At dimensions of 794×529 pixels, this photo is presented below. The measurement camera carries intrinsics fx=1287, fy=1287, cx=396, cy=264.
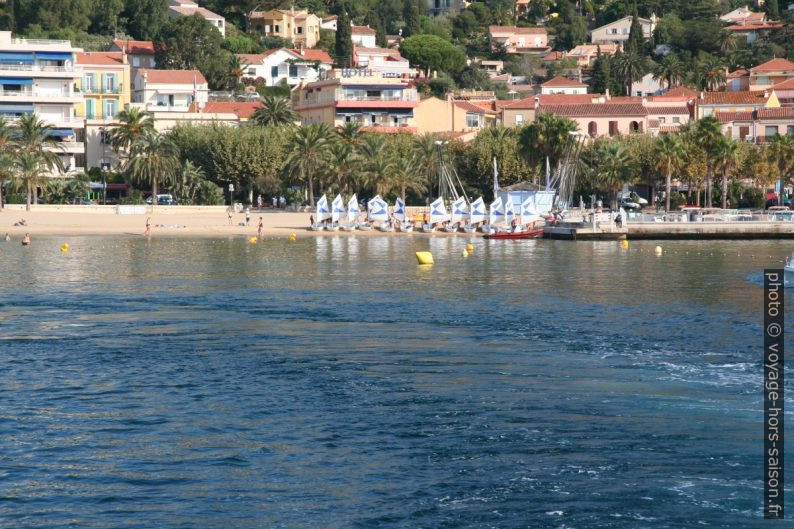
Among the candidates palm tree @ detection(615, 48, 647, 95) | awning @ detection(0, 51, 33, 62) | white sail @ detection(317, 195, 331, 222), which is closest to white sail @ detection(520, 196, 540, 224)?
white sail @ detection(317, 195, 331, 222)

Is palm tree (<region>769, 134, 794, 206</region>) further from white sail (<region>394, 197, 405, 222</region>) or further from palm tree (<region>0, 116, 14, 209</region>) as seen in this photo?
palm tree (<region>0, 116, 14, 209</region>)

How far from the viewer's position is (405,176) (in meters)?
114

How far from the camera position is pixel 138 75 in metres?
148

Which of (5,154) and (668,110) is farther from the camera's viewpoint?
(668,110)

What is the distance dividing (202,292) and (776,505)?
1482 inches

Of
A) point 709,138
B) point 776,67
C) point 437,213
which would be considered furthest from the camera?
point 776,67

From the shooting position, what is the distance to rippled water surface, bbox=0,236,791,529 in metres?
24.8

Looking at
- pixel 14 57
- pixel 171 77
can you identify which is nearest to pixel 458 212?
pixel 14 57

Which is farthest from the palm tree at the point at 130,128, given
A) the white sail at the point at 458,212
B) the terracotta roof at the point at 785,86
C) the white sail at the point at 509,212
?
the terracotta roof at the point at 785,86

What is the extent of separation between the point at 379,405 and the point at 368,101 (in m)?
110

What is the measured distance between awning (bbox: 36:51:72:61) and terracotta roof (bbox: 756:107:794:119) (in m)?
74.3

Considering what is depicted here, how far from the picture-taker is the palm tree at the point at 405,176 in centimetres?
11443

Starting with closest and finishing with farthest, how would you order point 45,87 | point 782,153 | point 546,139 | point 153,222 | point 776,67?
1. point 153,222
2. point 546,139
3. point 782,153
4. point 45,87
5. point 776,67

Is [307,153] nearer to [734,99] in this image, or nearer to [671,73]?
[734,99]
